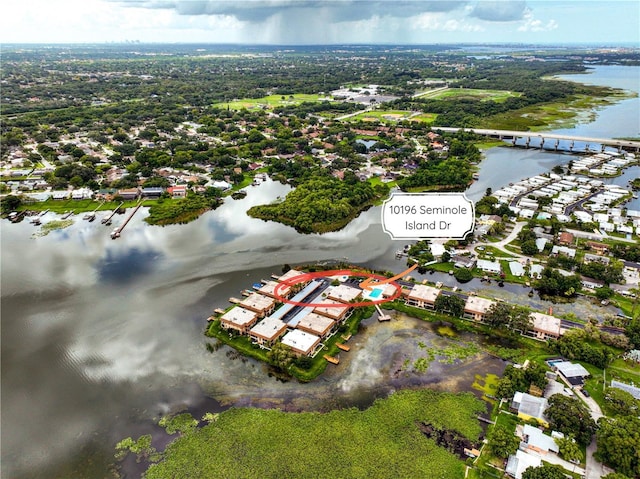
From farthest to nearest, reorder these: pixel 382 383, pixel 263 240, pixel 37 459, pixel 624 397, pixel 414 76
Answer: pixel 414 76 → pixel 263 240 → pixel 382 383 → pixel 624 397 → pixel 37 459

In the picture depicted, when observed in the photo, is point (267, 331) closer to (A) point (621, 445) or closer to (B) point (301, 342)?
(B) point (301, 342)

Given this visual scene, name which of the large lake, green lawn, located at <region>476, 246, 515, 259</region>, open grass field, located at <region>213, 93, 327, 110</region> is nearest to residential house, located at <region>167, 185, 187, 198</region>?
the large lake

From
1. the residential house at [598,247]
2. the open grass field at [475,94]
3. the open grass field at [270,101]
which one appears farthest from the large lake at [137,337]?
the open grass field at [475,94]

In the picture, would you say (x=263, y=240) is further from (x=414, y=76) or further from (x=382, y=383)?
(x=414, y=76)

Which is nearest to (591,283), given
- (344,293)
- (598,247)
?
(598,247)

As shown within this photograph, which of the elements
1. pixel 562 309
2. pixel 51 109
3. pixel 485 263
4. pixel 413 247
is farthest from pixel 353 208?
pixel 51 109

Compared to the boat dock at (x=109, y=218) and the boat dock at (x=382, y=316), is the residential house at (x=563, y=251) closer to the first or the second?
the boat dock at (x=382, y=316)
